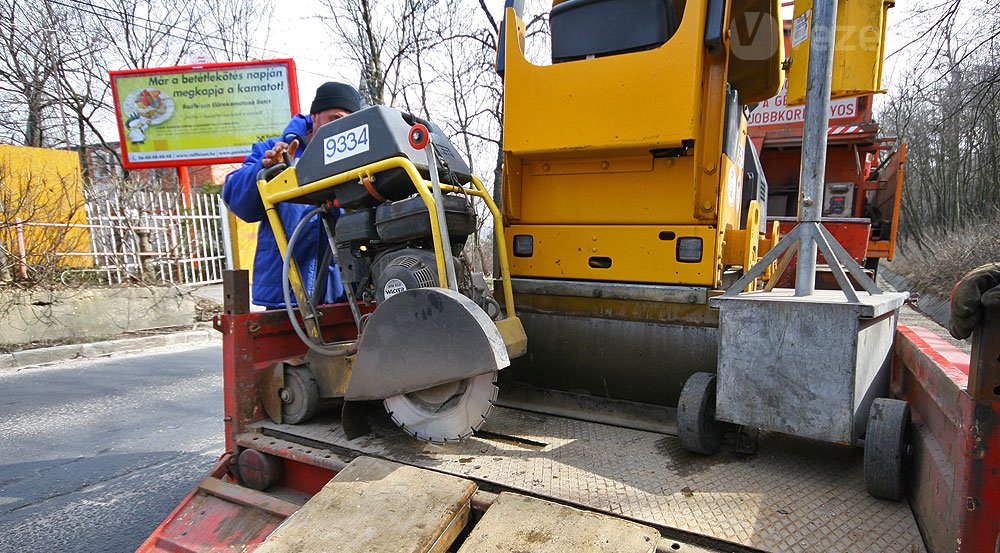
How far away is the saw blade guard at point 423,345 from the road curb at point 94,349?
23.2 feet

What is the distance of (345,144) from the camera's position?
2.40 metres

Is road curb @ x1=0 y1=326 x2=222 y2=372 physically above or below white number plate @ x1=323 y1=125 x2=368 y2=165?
below

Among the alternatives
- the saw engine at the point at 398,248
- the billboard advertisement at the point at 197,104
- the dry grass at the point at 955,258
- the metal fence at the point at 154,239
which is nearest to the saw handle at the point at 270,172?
the saw engine at the point at 398,248

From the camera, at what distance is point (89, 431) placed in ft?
14.4

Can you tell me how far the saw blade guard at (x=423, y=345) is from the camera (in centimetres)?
193

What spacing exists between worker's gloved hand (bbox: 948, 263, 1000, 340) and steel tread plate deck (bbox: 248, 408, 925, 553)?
680 mm

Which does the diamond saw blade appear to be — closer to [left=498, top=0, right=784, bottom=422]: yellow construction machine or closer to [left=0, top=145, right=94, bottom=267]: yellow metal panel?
[left=498, top=0, right=784, bottom=422]: yellow construction machine

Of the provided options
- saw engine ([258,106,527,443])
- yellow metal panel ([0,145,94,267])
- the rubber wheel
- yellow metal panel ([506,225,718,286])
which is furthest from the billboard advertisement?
the rubber wheel

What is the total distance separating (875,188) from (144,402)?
8565 mm

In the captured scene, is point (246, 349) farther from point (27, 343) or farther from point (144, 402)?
point (27, 343)

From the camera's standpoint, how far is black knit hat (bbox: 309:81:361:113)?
2961 millimetres

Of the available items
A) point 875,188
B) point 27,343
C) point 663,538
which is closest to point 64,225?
point 27,343

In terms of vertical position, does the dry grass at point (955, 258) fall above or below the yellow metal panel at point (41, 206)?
below

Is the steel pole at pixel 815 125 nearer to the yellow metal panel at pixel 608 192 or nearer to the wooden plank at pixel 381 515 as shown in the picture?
the yellow metal panel at pixel 608 192
